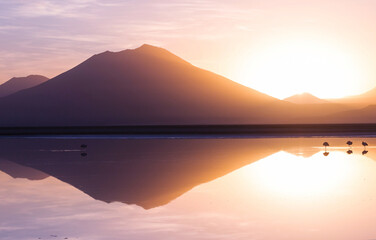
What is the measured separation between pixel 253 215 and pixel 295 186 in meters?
5.93

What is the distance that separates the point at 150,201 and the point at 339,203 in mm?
5015

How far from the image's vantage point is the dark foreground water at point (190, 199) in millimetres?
14922

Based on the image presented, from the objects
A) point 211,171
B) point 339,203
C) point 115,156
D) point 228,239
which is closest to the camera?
point 228,239

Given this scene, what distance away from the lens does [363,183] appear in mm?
22859

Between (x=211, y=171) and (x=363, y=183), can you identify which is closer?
(x=363, y=183)

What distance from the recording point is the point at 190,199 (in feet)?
64.1

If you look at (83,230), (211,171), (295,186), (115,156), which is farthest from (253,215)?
(115,156)

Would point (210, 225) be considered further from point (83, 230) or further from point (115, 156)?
point (115, 156)

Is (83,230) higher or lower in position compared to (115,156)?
lower

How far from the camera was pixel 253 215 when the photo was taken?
54.7 feet

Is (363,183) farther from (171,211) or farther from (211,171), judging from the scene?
(171,211)

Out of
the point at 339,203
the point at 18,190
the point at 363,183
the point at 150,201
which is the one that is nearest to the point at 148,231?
the point at 150,201

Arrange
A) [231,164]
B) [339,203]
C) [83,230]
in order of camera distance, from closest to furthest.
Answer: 1. [83,230]
2. [339,203]
3. [231,164]

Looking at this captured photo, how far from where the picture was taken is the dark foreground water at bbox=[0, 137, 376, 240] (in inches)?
587
